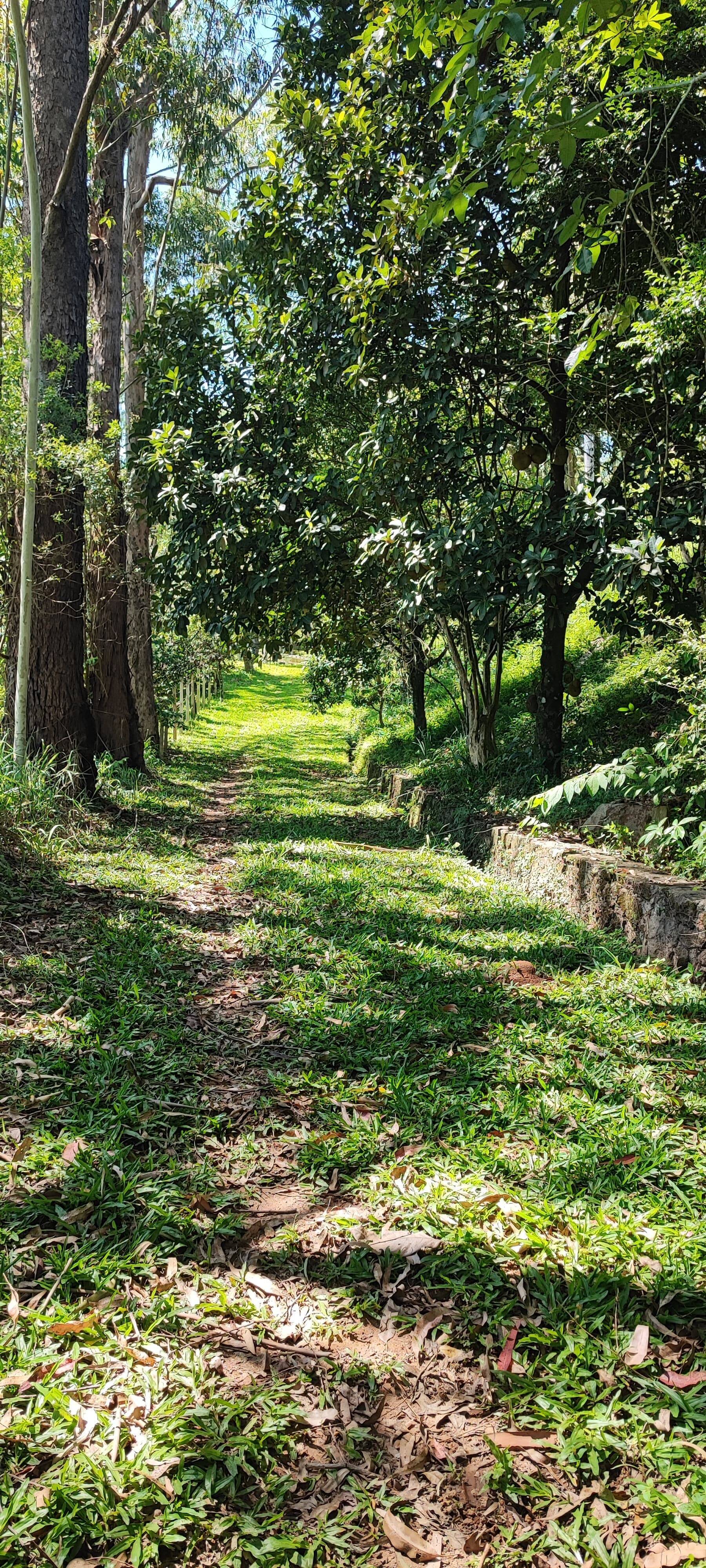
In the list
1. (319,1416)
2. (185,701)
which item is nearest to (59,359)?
(319,1416)

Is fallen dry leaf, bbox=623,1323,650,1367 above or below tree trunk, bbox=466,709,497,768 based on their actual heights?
below

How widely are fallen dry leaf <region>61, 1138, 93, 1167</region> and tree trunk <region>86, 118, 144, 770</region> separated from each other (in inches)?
270

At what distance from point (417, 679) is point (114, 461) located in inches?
198

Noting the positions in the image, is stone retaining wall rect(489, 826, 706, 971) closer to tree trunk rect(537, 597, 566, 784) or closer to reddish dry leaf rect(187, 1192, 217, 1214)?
tree trunk rect(537, 597, 566, 784)

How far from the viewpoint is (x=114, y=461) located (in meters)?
8.70

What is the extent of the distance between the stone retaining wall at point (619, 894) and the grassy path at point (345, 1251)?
0.68 feet

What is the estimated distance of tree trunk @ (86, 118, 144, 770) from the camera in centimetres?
909

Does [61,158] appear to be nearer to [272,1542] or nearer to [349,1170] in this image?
[349,1170]

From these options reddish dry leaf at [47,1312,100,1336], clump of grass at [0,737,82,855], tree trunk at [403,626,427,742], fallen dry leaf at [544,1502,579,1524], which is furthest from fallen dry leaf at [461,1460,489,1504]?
tree trunk at [403,626,427,742]

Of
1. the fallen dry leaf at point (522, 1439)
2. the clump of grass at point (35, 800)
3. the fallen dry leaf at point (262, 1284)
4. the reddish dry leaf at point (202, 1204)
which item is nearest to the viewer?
the fallen dry leaf at point (522, 1439)

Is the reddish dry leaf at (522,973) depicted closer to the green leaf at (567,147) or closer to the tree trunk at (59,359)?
the green leaf at (567,147)

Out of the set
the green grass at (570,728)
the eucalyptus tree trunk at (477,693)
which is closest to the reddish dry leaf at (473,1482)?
the green grass at (570,728)

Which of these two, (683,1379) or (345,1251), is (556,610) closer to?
(345,1251)

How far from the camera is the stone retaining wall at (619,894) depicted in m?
4.23
